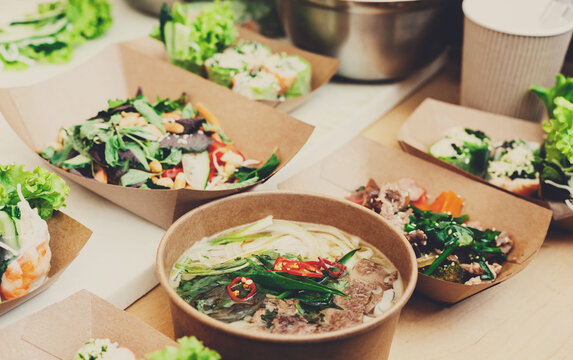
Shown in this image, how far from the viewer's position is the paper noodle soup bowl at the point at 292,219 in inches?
42.6

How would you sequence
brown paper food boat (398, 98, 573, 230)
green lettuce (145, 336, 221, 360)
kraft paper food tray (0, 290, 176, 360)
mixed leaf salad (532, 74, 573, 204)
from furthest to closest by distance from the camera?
brown paper food boat (398, 98, 573, 230), mixed leaf salad (532, 74, 573, 204), kraft paper food tray (0, 290, 176, 360), green lettuce (145, 336, 221, 360)

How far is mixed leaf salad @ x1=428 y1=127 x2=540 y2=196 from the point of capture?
5.94 ft

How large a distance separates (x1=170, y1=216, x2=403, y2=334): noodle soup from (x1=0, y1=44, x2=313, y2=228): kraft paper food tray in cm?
17

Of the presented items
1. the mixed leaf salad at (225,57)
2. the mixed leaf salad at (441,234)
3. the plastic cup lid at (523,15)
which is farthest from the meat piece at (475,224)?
the mixed leaf salad at (225,57)

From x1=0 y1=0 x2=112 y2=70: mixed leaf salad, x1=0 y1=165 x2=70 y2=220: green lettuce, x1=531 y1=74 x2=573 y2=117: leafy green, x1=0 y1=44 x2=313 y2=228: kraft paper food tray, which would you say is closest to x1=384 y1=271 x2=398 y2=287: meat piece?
x1=0 y1=44 x2=313 y2=228: kraft paper food tray

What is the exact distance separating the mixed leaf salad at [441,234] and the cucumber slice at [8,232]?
94 cm

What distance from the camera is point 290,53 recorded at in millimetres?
2291

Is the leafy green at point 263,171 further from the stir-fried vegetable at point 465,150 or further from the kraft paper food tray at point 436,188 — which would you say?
the stir-fried vegetable at point 465,150

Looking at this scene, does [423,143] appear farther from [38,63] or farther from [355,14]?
[38,63]

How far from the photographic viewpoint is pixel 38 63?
7.73ft

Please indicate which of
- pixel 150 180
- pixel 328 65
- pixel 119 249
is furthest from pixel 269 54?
pixel 119 249

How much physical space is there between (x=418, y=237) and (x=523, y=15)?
113 cm

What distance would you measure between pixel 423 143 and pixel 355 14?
0.54 metres

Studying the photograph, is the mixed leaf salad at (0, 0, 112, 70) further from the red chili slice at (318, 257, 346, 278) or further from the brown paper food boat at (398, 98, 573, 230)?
the red chili slice at (318, 257, 346, 278)
